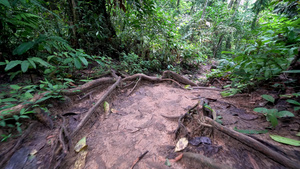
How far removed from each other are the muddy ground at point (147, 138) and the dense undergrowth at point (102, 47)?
45 centimetres

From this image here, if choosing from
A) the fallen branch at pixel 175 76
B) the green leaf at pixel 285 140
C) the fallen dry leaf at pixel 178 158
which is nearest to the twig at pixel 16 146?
the fallen dry leaf at pixel 178 158

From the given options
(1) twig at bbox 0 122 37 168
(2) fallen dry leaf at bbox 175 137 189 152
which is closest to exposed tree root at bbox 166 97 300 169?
(2) fallen dry leaf at bbox 175 137 189 152

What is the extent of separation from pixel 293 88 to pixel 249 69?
2.35 ft

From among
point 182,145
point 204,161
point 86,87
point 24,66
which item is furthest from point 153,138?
point 24,66

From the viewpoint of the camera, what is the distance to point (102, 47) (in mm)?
5402

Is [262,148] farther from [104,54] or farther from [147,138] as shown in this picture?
[104,54]

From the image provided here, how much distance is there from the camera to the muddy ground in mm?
1424

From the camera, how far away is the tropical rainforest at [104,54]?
2.00m

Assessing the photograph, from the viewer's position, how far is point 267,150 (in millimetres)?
1271

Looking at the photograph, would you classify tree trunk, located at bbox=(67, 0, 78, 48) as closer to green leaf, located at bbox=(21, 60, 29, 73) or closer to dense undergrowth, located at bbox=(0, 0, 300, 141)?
dense undergrowth, located at bbox=(0, 0, 300, 141)

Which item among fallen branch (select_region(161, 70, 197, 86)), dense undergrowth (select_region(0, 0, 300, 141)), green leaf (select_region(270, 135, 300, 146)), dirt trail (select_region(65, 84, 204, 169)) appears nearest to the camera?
green leaf (select_region(270, 135, 300, 146))

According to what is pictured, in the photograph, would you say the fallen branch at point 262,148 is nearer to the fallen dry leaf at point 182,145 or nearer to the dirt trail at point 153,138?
the dirt trail at point 153,138

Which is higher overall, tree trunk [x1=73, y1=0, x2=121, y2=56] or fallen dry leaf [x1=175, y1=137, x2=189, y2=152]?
tree trunk [x1=73, y1=0, x2=121, y2=56]

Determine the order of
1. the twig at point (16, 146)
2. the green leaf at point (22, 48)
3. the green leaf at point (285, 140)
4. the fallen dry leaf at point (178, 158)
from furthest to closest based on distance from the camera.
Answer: the green leaf at point (22, 48) < the fallen dry leaf at point (178, 158) < the twig at point (16, 146) < the green leaf at point (285, 140)
